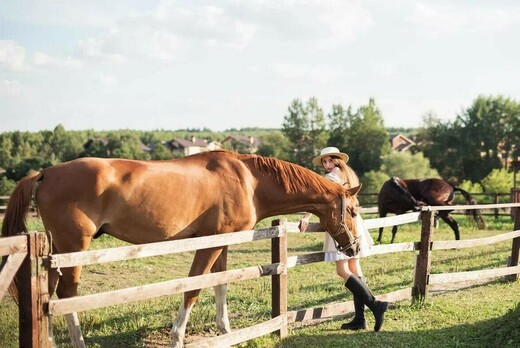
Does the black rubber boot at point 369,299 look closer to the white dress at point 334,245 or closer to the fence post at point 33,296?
the white dress at point 334,245

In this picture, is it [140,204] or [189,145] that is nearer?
[140,204]

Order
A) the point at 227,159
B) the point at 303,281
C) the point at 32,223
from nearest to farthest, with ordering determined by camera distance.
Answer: the point at 227,159
the point at 303,281
the point at 32,223

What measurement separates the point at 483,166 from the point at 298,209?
187ft

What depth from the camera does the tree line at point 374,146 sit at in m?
58.0

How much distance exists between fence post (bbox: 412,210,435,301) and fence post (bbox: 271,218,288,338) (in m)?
2.28

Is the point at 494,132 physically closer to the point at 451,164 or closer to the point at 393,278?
the point at 451,164

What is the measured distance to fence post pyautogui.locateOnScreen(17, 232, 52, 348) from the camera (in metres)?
3.39

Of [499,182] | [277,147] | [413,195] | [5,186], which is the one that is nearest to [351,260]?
[413,195]

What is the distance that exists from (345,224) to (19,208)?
10.2 feet

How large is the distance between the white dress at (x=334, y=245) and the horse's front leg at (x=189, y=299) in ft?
4.25

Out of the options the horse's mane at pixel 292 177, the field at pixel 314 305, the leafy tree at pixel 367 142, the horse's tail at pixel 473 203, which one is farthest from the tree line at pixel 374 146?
the horse's mane at pixel 292 177

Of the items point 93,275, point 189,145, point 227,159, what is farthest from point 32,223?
point 189,145

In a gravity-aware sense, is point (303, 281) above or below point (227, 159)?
below

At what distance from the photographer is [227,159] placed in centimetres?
555
